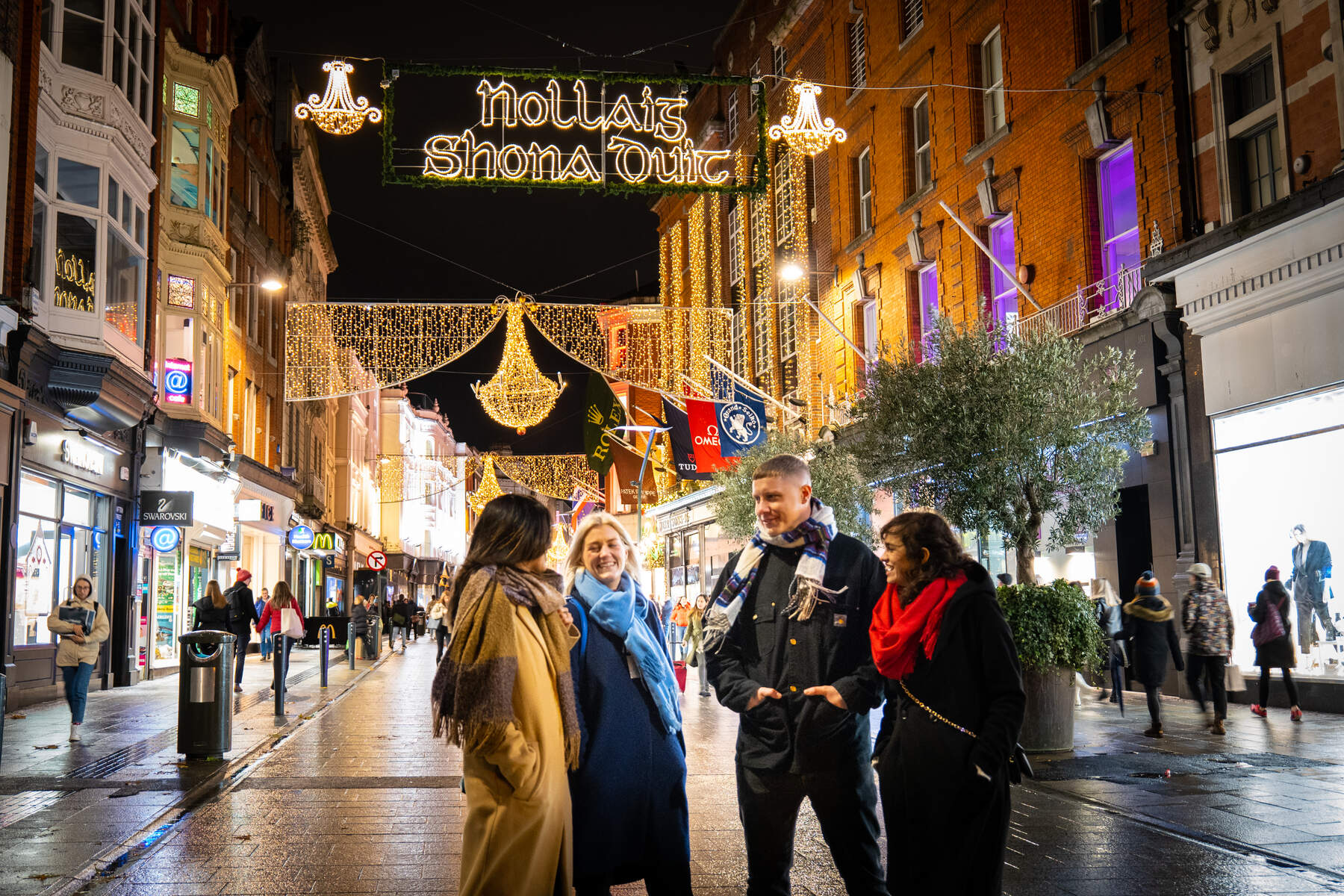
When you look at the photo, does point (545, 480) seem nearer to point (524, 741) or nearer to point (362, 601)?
point (362, 601)

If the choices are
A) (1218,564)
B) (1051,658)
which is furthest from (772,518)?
(1218,564)

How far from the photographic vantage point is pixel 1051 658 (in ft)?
37.1

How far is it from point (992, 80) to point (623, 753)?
21752 mm

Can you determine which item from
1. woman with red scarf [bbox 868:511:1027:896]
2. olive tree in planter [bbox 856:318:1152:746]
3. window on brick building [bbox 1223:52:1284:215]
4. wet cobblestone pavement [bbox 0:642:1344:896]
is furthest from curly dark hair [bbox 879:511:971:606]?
window on brick building [bbox 1223:52:1284:215]

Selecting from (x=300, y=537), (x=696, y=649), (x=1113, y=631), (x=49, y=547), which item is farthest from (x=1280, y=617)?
(x=300, y=537)

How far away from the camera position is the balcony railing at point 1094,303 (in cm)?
1891

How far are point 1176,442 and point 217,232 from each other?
2075cm

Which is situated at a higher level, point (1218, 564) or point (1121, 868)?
point (1218, 564)

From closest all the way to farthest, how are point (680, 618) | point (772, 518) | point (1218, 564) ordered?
point (772, 518) → point (1218, 564) → point (680, 618)

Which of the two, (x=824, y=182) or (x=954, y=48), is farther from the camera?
(x=824, y=182)

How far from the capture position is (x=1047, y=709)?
11.4 metres

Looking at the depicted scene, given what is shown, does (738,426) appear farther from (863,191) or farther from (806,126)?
(806,126)

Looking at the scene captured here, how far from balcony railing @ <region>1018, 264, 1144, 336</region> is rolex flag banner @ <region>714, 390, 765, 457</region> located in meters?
8.48

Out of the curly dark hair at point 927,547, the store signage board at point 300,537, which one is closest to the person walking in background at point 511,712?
the curly dark hair at point 927,547
